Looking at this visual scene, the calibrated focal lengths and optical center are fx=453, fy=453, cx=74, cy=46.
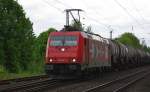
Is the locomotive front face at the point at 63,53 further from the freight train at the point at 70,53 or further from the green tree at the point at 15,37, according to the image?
the green tree at the point at 15,37

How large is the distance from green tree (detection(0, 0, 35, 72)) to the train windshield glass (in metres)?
26.8

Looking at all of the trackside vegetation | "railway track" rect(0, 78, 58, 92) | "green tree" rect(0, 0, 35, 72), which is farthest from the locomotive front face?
"green tree" rect(0, 0, 35, 72)

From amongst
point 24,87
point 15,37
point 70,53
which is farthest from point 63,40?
point 15,37

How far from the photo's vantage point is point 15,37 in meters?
57.1

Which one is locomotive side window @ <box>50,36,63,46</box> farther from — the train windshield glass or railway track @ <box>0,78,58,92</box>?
railway track @ <box>0,78,58,92</box>

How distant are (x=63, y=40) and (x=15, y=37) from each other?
3189cm

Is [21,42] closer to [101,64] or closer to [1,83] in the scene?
[101,64]

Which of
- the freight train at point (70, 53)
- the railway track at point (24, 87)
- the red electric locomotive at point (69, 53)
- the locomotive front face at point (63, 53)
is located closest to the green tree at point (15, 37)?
the freight train at point (70, 53)

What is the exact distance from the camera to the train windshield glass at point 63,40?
84.7 feet

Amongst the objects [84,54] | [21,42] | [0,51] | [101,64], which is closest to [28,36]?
[21,42]

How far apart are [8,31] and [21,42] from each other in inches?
116

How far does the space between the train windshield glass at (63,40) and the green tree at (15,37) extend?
26796 mm

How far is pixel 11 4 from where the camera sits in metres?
60.5

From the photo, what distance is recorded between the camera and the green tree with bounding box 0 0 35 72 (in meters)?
55.1
